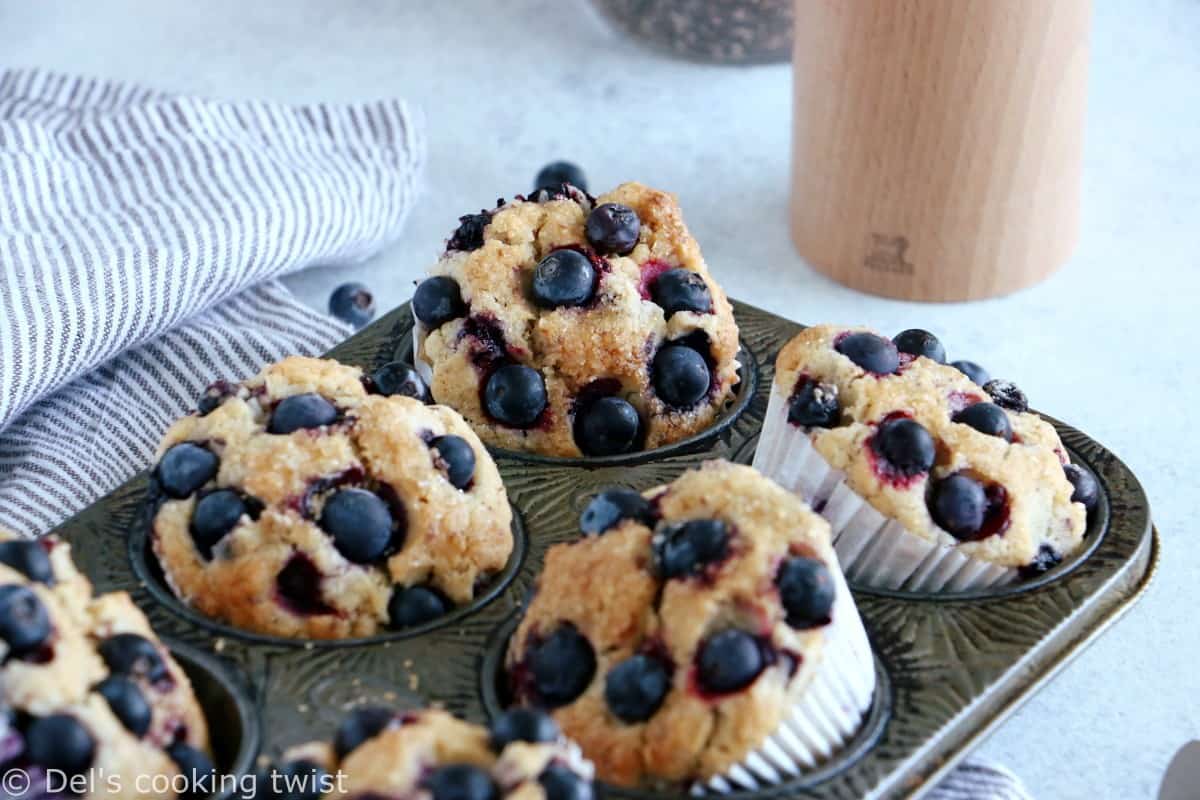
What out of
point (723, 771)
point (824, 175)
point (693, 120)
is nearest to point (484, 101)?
point (693, 120)

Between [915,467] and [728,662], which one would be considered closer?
[728,662]

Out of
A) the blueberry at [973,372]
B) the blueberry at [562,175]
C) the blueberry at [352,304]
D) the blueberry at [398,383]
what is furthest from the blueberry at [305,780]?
the blueberry at [562,175]

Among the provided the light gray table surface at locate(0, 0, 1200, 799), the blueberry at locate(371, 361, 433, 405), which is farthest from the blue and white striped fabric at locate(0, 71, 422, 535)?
the blueberry at locate(371, 361, 433, 405)

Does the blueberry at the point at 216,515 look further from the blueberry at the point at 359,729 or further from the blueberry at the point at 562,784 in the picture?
the blueberry at the point at 562,784

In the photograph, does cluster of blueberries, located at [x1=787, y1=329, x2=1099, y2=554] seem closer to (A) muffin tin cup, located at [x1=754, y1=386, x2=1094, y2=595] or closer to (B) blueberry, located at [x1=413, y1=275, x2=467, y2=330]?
(A) muffin tin cup, located at [x1=754, y1=386, x2=1094, y2=595]

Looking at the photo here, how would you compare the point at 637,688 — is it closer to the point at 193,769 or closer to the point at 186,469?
the point at 193,769

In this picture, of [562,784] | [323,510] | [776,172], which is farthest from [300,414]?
[776,172]
